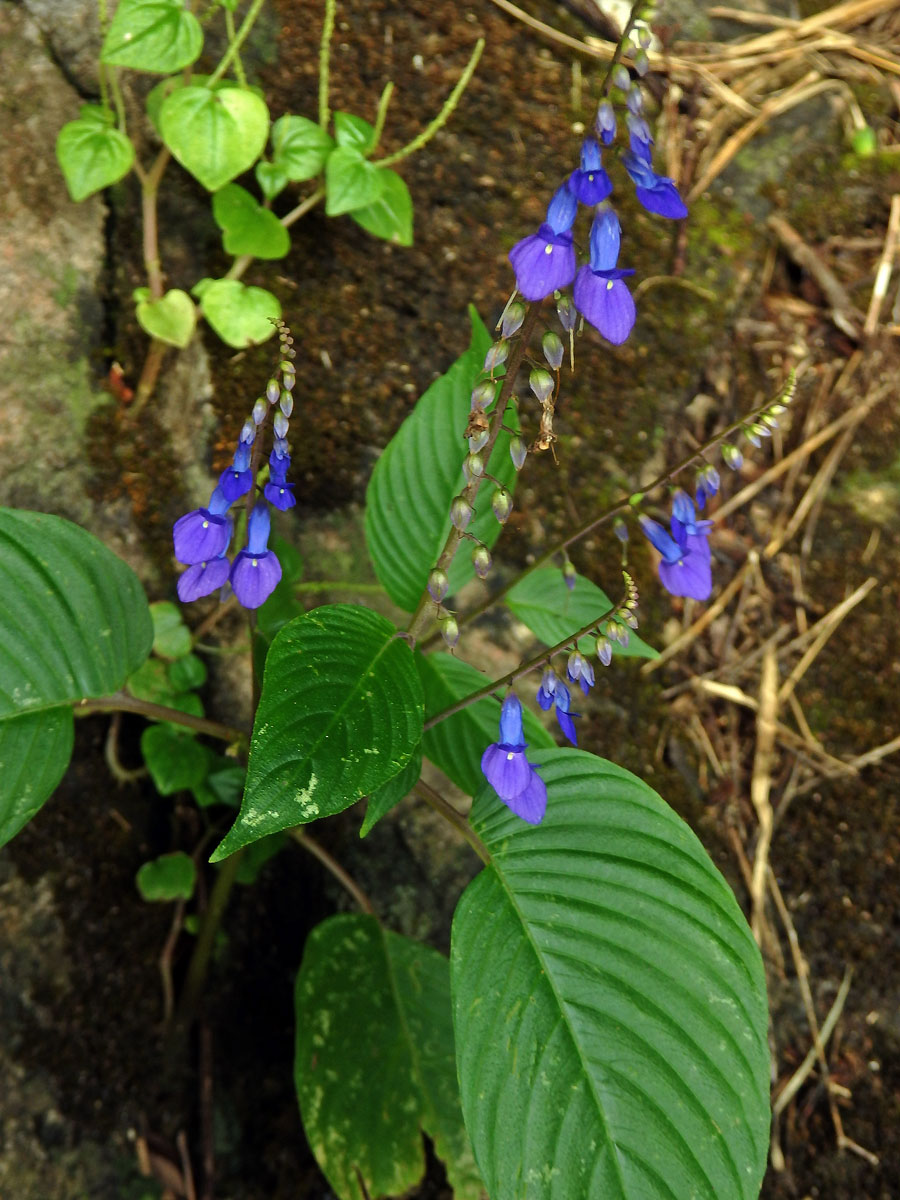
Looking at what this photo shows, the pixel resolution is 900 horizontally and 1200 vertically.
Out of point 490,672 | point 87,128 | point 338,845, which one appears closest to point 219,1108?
point 338,845

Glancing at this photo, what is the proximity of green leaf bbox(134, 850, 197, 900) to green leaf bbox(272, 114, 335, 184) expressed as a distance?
1.52 meters

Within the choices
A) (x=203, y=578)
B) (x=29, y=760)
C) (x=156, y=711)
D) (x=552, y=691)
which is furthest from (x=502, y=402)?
(x=29, y=760)

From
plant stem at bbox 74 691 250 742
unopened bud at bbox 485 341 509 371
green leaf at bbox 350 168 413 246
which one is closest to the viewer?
unopened bud at bbox 485 341 509 371

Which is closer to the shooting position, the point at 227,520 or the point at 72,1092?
the point at 227,520

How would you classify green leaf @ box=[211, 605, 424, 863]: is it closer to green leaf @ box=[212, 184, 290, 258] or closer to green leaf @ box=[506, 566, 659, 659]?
green leaf @ box=[506, 566, 659, 659]

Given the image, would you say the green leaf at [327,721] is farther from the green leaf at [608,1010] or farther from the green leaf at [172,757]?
the green leaf at [172,757]

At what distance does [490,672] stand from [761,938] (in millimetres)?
870

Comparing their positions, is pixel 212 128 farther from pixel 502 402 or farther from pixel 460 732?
pixel 460 732

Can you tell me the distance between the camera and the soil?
2.08m

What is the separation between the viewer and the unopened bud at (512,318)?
1268 mm

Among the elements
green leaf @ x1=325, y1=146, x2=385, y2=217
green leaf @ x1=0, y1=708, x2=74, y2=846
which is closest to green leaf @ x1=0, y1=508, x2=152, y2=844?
green leaf @ x1=0, y1=708, x2=74, y2=846

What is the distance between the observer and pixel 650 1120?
142cm

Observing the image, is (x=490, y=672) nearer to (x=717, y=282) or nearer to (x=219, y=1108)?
(x=219, y=1108)

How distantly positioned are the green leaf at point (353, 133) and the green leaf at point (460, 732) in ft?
3.96
